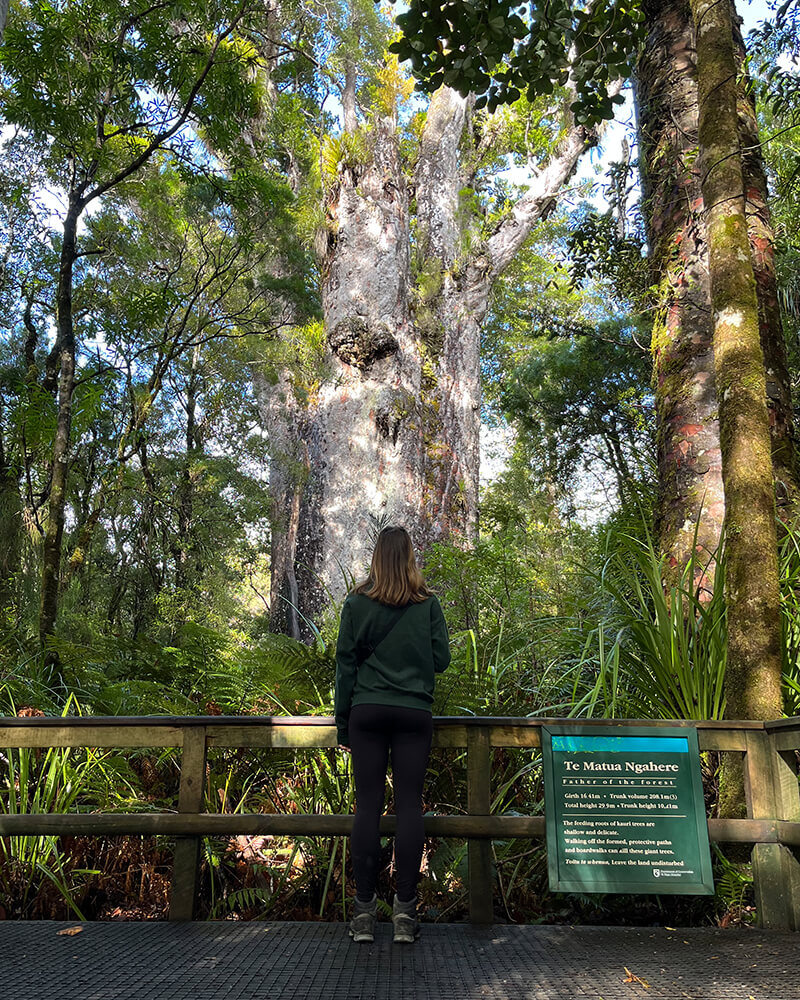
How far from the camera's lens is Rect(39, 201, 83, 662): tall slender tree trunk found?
19.8 ft

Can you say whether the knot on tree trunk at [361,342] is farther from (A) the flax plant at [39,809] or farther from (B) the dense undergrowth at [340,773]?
(A) the flax plant at [39,809]

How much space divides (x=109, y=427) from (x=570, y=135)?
10.8 meters

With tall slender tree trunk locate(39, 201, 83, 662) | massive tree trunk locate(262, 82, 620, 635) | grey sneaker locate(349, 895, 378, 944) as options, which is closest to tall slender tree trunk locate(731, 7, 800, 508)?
grey sneaker locate(349, 895, 378, 944)

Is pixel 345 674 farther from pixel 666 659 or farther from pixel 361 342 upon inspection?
pixel 361 342

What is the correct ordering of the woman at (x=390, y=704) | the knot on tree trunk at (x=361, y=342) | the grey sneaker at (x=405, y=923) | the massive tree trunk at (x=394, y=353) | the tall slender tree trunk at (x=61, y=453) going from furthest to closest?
1. the knot on tree trunk at (x=361, y=342)
2. the massive tree trunk at (x=394, y=353)
3. the tall slender tree trunk at (x=61, y=453)
4. the woman at (x=390, y=704)
5. the grey sneaker at (x=405, y=923)

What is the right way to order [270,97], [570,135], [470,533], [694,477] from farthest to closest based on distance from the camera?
[270,97], [570,135], [470,533], [694,477]

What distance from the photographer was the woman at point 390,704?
129 inches

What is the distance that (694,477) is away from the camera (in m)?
4.98

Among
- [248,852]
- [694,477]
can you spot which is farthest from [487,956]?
[694,477]

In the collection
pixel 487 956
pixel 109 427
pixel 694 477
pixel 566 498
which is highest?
pixel 109 427

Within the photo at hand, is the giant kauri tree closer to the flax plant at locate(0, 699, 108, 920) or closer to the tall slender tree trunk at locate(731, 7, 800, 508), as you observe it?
the flax plant at locate(0, 699, 108, 920)

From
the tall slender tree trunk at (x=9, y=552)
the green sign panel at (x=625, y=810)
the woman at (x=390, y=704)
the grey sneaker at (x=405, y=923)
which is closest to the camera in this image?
the grey sneaker at (x=405, y=923)

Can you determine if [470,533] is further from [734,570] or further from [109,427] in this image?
[109,427]

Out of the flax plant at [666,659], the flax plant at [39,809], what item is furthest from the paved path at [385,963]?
the flax plant at [666,659]
